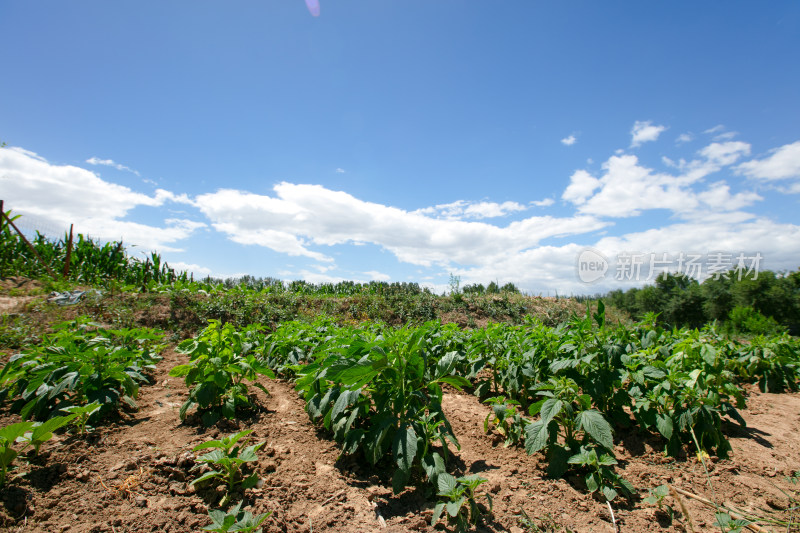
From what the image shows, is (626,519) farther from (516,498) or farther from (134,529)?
(134,529)

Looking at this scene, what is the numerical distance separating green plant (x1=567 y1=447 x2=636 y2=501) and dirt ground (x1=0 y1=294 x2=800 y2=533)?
74 millimetres

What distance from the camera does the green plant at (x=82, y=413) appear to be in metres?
2.21

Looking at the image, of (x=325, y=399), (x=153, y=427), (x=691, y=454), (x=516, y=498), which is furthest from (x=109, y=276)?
(x=691, y=454)

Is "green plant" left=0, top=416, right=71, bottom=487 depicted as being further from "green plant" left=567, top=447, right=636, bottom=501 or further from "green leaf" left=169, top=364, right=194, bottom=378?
"green plant" left=567, top=447, right=636, bottom=501

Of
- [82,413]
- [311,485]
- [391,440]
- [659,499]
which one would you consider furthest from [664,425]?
[82,413]

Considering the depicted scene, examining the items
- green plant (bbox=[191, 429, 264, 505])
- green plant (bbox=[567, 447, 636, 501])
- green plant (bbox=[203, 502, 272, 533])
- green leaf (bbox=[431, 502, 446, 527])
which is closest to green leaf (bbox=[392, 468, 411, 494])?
green leaf (bbox=[431, 502, 446, 527])

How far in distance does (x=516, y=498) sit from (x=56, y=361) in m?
3.41

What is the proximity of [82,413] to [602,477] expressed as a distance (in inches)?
129

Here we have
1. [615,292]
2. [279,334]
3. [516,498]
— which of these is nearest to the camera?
[516,498]

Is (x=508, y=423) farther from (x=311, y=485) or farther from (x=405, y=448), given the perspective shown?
(x=311, y=485)

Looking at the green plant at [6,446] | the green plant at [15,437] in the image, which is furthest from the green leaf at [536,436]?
the green plant at [6,446]

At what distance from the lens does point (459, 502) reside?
1.63m

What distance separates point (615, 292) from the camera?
4869 centimetres

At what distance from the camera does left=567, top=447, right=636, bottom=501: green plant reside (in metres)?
2.07
